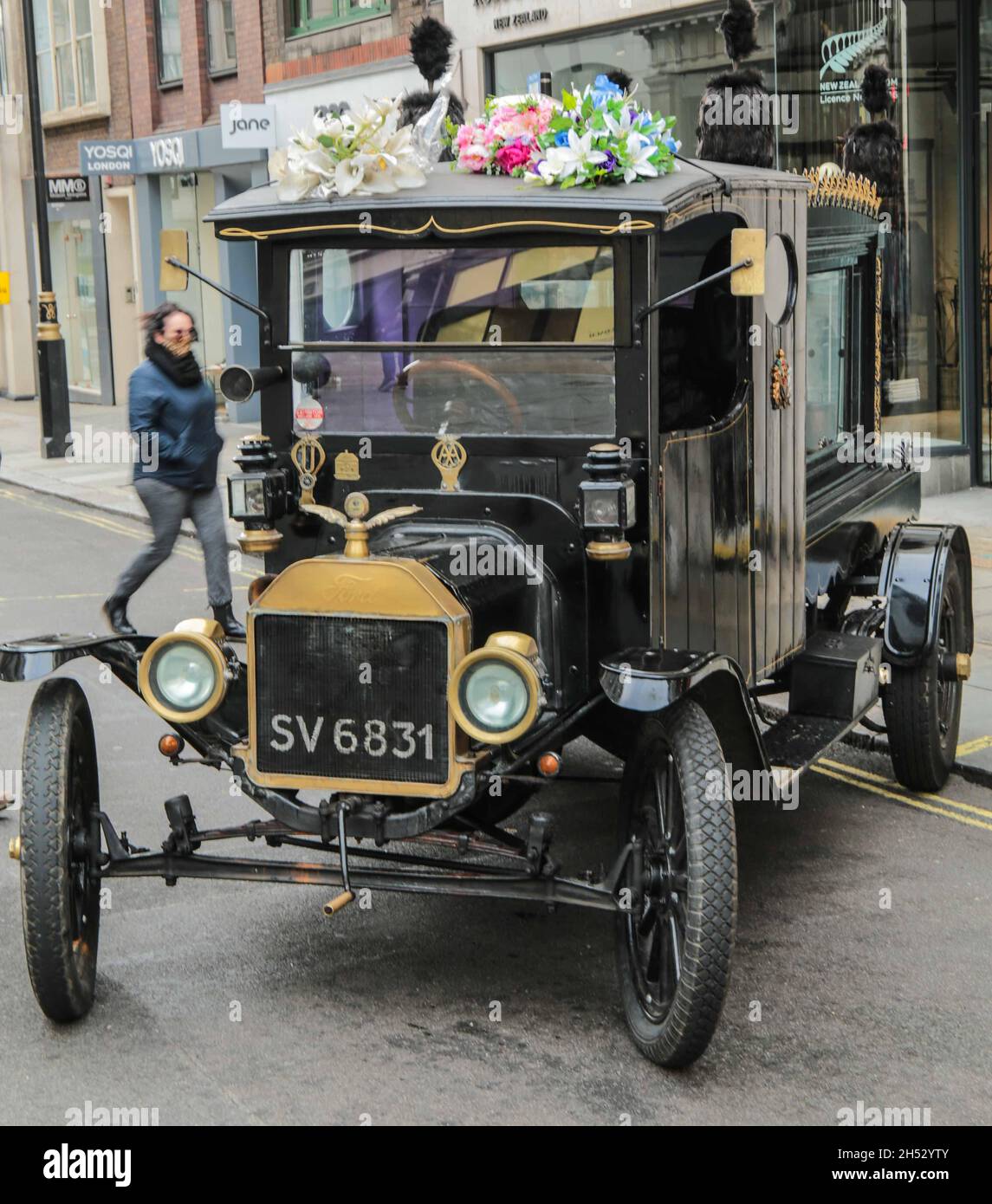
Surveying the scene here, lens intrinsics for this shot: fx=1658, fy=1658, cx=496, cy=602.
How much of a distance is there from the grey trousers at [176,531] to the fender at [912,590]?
12.7 feet

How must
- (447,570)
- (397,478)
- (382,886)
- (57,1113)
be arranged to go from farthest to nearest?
1. (397,478)
2. (447,570)
3. (382,886)
4. (57,1113)

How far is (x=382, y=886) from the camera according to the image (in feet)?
15.5

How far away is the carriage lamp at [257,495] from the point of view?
546 cm

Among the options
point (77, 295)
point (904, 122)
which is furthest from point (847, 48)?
point (77, 295)

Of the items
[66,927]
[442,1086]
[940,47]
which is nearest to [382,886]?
[442,1086]

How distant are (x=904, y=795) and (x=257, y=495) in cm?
332

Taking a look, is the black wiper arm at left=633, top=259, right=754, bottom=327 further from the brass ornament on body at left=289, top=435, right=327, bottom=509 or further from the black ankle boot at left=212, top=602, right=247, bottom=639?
the black ankle boot at left=212, top=602, right=247, bottom=639

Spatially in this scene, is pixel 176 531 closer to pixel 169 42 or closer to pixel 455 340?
pixel 455 340

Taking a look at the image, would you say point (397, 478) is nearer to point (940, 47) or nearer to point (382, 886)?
point (382, 886)

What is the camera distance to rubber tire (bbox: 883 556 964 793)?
6887 mm

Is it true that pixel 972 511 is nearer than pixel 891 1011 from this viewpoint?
No

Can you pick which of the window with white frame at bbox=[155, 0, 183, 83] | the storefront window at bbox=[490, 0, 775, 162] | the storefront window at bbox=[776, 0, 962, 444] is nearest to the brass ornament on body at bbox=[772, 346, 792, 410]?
the storefront window at bbox=[776, 0, 962, 444]

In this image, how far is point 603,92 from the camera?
5203 mm

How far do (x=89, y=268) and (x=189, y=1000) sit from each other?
24803mm
